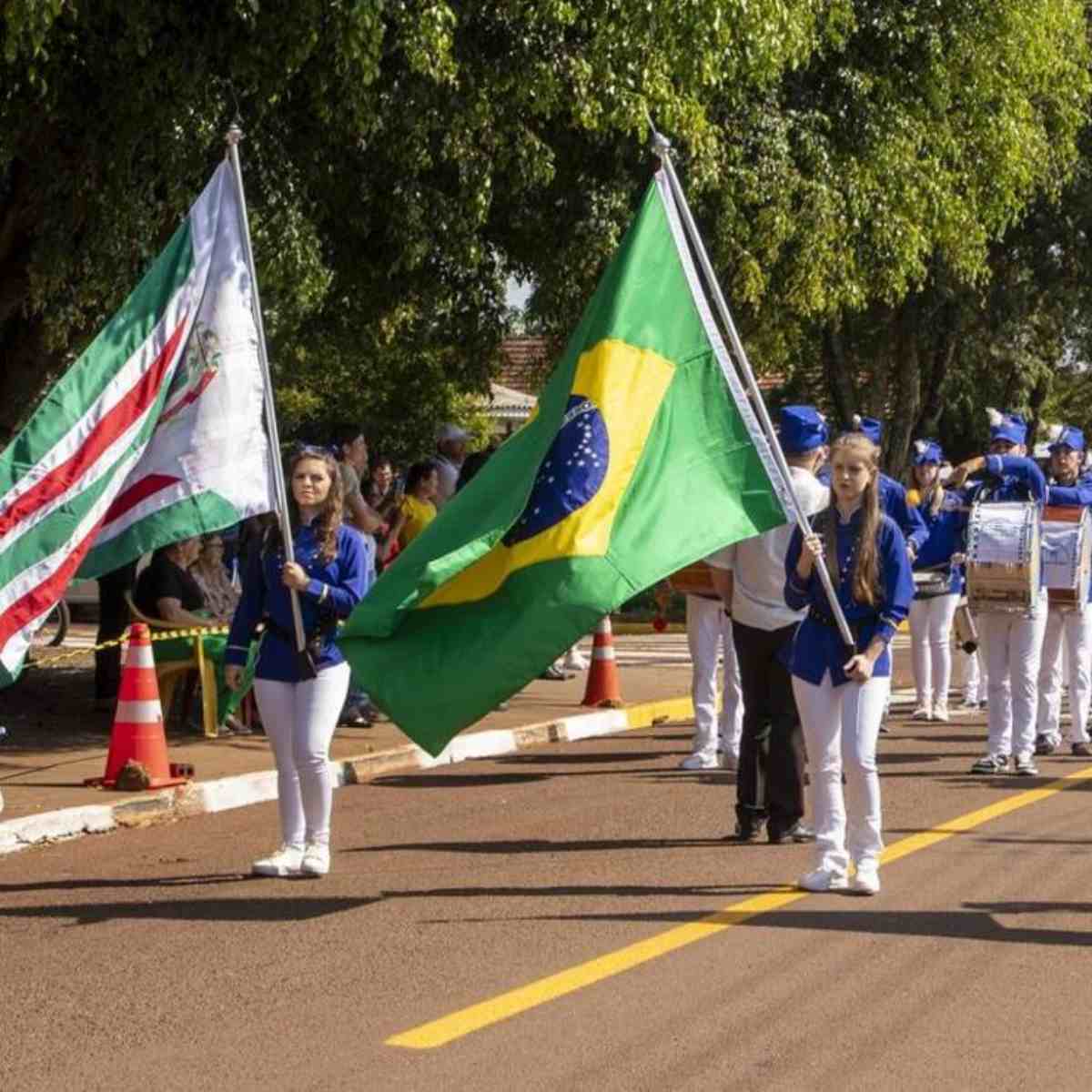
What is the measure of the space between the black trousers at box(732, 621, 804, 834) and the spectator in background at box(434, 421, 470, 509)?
716cm

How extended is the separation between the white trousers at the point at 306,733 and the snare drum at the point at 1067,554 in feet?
20.2

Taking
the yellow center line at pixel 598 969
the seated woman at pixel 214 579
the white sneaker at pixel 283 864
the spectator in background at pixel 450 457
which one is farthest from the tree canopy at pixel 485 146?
the yellow center line at pixel 598 969

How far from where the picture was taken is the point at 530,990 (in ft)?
23.9

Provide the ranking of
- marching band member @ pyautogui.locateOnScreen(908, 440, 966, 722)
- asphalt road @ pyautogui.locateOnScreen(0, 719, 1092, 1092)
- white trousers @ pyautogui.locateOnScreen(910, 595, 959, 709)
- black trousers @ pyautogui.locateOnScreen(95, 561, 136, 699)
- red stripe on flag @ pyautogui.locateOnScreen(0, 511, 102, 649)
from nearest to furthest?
asphalt road @ pyautogui.locateOnScreen(0, 719, 1092, 1092), red stripe on flag @ pyautogui.locateOnScreen(0, 511, 102, 649), marching band member @ pyautogui.locateOnScreen(908, 440, 966, 722), black trousers @ pyautogui.locateOnScreen(95, 561, 136, 699), white trousers @ pyautogui.locateOnScreen(910, 595, 959, 709)

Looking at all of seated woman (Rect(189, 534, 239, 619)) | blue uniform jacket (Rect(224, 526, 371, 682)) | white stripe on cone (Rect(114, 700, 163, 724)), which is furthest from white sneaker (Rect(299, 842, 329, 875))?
seated woman (Rect(189, 534, 239, 619))

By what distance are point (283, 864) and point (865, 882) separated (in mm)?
2601

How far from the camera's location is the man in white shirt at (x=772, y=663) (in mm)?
10367

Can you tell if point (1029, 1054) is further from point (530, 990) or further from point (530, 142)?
point (530, 142)

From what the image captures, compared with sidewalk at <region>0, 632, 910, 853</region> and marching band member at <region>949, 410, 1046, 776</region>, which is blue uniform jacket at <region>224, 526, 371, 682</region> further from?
marching band member at <region>949, 410, 1046, 776</region>

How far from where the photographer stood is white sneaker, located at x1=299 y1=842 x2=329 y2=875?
9.53 meters

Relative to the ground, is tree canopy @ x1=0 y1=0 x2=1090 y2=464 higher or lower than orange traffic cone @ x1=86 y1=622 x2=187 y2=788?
higher

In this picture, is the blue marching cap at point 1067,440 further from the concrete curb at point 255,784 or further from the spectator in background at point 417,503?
the spectator in background at point 417,503

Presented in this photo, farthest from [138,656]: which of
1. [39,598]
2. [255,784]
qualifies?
[39,598]

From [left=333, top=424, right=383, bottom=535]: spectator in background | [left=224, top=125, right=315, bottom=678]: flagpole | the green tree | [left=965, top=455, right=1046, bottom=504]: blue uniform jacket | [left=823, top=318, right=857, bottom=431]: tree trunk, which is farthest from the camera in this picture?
[left=823, top=318, right=857, bottom=431]: tree trunk
